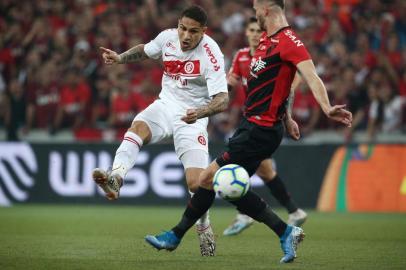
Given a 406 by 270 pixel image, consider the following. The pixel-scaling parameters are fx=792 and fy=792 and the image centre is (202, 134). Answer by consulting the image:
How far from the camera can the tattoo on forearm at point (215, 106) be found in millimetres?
7977

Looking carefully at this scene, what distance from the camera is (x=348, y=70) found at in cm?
1681

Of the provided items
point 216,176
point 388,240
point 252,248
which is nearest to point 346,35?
point 388,240

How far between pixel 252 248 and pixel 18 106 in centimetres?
998

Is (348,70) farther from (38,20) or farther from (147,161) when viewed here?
(38,20)

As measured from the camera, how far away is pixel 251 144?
7.37m

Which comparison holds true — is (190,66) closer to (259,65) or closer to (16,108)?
(259,65)

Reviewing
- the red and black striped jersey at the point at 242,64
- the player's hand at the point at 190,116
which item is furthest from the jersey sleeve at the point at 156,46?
the red and black striped jersey at the point at 242,64

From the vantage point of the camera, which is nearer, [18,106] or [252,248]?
[252,248]

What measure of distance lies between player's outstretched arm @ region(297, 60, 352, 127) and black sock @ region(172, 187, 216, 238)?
149 centimetres

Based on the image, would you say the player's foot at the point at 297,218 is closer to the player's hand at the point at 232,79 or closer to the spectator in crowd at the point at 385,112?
the player's hand at the point at 232,79

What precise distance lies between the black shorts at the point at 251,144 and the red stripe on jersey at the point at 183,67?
56.1 inches

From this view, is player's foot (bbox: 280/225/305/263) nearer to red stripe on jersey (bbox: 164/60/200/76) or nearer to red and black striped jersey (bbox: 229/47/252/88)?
red stripe on jersey (bbox: 164/60/200/76)

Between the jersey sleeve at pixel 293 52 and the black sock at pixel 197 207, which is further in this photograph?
the black sock at pixel 197 207

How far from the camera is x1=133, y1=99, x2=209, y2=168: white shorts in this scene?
867cm
